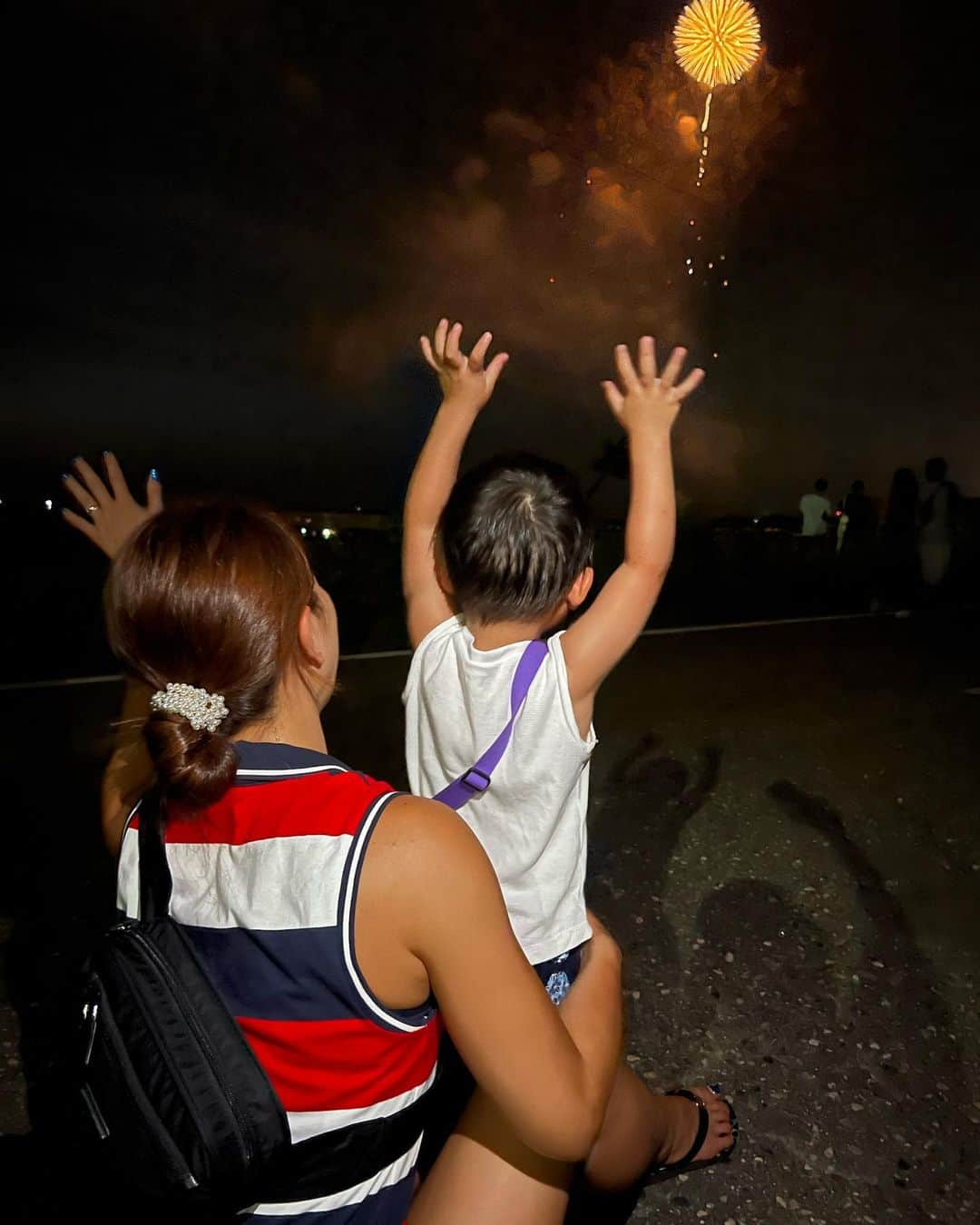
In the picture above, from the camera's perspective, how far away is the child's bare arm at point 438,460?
72.0 inches

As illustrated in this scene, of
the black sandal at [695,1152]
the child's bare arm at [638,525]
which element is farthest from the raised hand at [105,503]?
the black sandal at [695,1152]

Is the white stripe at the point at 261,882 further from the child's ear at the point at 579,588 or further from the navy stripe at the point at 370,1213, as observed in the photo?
the child's ear at the point at 579,588

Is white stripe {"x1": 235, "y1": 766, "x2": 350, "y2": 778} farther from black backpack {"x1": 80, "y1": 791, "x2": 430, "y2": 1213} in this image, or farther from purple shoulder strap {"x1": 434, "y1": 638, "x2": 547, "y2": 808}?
purple shoulder strap {"x1": 434, "y1": 638, "x2": 547, "y2": 808}

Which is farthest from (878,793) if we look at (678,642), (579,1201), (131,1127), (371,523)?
(371,523)

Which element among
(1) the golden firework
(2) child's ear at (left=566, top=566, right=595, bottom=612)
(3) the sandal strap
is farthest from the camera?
(1) the golden firework

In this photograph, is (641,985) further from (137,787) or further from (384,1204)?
(137,787)

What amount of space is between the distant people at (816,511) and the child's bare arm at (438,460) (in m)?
11.2

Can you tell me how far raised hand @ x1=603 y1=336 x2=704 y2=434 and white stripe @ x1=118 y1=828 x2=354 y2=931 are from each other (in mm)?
1062

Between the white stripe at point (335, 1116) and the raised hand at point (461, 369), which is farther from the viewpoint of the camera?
the raised hand at point (461, 369)

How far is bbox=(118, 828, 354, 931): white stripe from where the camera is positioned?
3.25ft

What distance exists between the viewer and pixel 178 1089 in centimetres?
98

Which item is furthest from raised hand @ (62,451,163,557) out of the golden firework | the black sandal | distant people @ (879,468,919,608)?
distant people @ (879,468,919,608)

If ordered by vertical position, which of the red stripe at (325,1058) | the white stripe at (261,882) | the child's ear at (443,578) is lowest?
the red stripe at (325,1058)

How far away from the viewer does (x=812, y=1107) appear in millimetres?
2195
